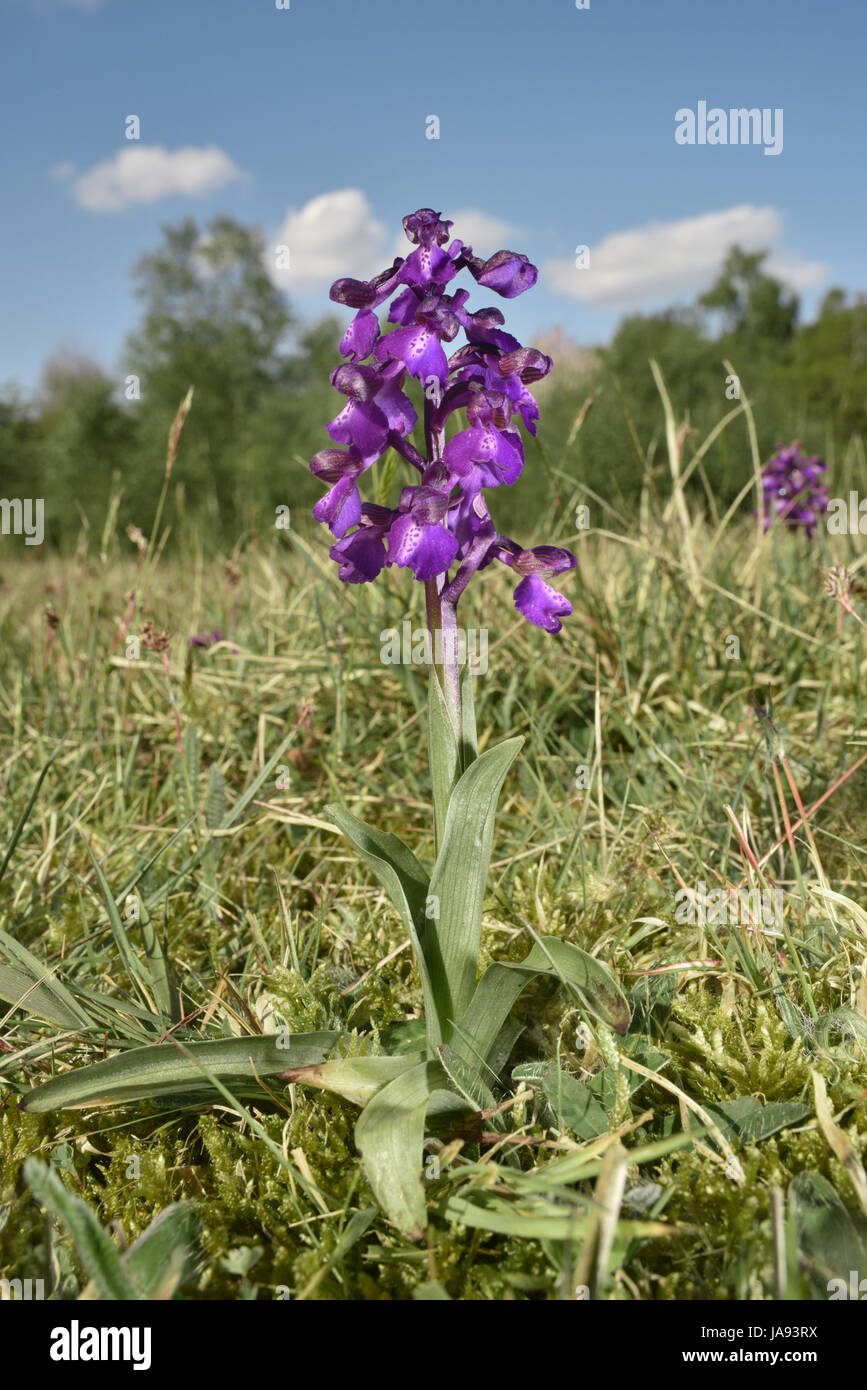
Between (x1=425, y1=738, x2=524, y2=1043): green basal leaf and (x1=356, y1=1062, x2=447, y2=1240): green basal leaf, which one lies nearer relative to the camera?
(x1=356, y1=1062, x2=447, y2=1240): green basal leaf

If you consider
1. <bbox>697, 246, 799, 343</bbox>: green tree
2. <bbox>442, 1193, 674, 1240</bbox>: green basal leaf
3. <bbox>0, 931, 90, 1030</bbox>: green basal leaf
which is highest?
<bbox>697, 246, 799, 343</bbox>: green tree

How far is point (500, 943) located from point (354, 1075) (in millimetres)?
741

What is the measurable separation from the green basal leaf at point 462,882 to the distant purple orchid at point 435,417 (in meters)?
0.33

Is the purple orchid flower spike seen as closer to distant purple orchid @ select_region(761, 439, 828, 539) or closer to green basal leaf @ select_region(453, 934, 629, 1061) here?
green basal leaf @ select_region(453, 934, 629, 1061)

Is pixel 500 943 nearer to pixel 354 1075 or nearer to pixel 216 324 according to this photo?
pixel 354 1075

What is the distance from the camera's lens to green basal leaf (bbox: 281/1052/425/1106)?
66.9 inches

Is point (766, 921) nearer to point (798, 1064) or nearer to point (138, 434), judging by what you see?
point (798, 1064)

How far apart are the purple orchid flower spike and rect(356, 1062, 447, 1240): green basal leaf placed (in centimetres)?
92

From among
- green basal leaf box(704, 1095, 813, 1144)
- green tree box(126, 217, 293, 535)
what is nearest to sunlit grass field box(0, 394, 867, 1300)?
green basal leaf box(704, 1095, 813, 1144)

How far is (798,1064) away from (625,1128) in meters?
0.44

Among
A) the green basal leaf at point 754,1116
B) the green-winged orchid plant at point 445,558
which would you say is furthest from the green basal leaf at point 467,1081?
the green basal leaf at point 754,1116

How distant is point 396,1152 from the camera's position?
151 cm

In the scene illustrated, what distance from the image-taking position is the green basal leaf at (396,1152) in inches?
57.8

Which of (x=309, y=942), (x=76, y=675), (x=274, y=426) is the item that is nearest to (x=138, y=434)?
(x=274, y=426)
